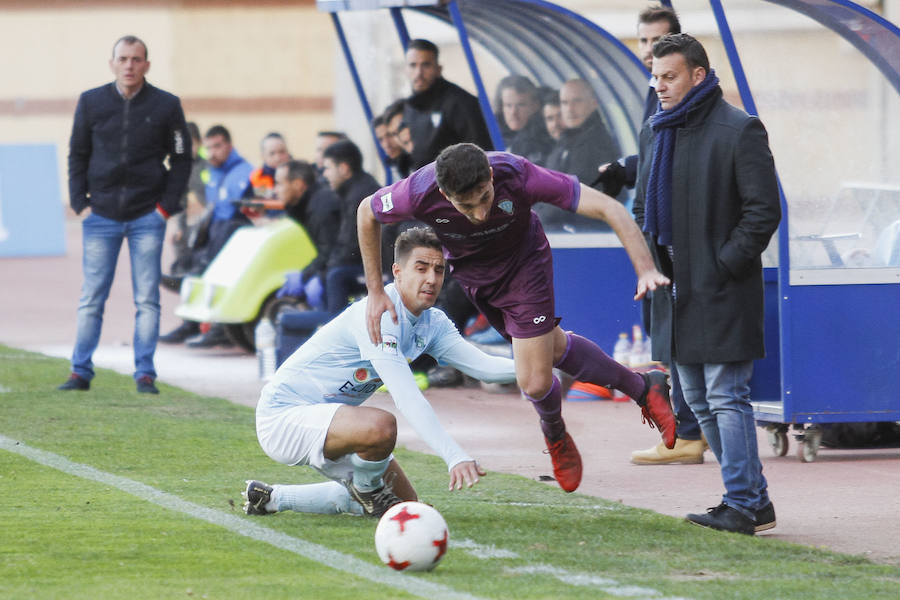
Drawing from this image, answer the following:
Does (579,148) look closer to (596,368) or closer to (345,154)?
(345,154)

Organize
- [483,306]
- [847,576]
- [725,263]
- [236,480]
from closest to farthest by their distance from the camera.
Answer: [847,576] → [725,263] → [483,306] → [236,480]

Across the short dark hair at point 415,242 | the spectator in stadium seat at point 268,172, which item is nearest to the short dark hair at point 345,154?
the spectator in stadium seat at point 268,172

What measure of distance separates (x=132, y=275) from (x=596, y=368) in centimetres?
458

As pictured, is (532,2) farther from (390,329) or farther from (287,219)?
(390,329)

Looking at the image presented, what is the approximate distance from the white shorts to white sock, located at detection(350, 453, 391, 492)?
0.06 metres

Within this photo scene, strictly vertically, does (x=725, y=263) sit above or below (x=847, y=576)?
above

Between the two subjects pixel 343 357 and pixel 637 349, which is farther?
pixel 637 349

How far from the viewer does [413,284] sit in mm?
6109

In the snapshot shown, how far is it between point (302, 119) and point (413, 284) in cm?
3204

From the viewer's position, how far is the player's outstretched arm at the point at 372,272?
6.03 metres

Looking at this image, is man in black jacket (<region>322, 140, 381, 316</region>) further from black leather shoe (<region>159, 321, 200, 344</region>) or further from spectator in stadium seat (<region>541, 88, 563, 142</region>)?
black leather shoe (<region>159, 321, 200, 344</region>)

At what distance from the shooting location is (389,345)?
6.00 meters

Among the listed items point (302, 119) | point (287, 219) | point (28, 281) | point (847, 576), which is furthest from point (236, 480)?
point (302, 119)

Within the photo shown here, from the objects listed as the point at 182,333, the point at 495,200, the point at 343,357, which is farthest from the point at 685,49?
the point at 182,333
